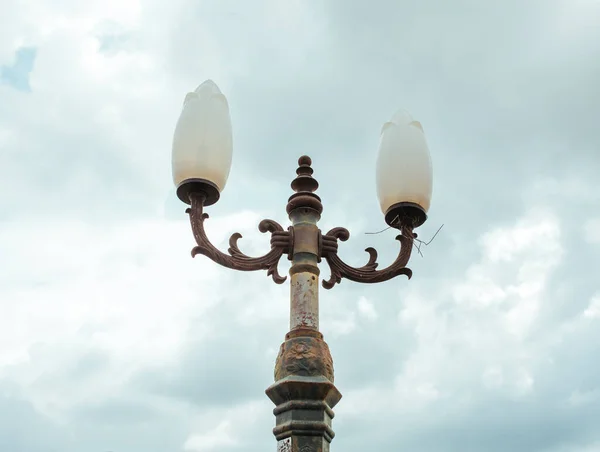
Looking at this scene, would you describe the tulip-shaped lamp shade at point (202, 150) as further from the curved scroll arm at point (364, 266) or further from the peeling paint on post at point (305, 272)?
the curved scroll arm at point (364, 266)

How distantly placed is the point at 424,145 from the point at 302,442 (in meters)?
2.04

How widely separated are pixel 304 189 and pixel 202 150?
2.06ft

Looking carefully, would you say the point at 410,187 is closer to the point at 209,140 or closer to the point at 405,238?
the point at 405,238

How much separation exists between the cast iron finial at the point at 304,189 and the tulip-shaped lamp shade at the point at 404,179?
0.44 metres

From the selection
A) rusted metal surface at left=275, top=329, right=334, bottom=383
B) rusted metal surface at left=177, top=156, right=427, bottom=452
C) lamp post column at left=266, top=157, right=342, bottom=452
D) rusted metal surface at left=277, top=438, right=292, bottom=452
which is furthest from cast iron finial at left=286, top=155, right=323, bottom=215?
Answer: rusted metal surface at left=277, top=438, right=292, bottom=452

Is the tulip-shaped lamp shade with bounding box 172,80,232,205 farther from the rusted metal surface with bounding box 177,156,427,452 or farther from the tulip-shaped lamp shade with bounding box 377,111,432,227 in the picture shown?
the tulip-shaped lamp shade with bounding box 377,111,432,227

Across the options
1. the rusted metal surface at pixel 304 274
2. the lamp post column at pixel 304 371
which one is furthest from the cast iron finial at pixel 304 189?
the lamp post column at pixel 304 371

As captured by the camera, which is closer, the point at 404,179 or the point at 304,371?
the point at 304,371

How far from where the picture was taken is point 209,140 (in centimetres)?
435

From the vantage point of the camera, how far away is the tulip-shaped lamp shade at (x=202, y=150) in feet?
14.2

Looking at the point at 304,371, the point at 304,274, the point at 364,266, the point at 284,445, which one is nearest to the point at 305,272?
the point at 304,274

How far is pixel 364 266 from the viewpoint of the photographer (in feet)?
14.3

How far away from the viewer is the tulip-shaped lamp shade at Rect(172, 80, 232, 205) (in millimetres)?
4320

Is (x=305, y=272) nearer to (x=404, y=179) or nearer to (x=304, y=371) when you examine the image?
(x=304, y=371)
